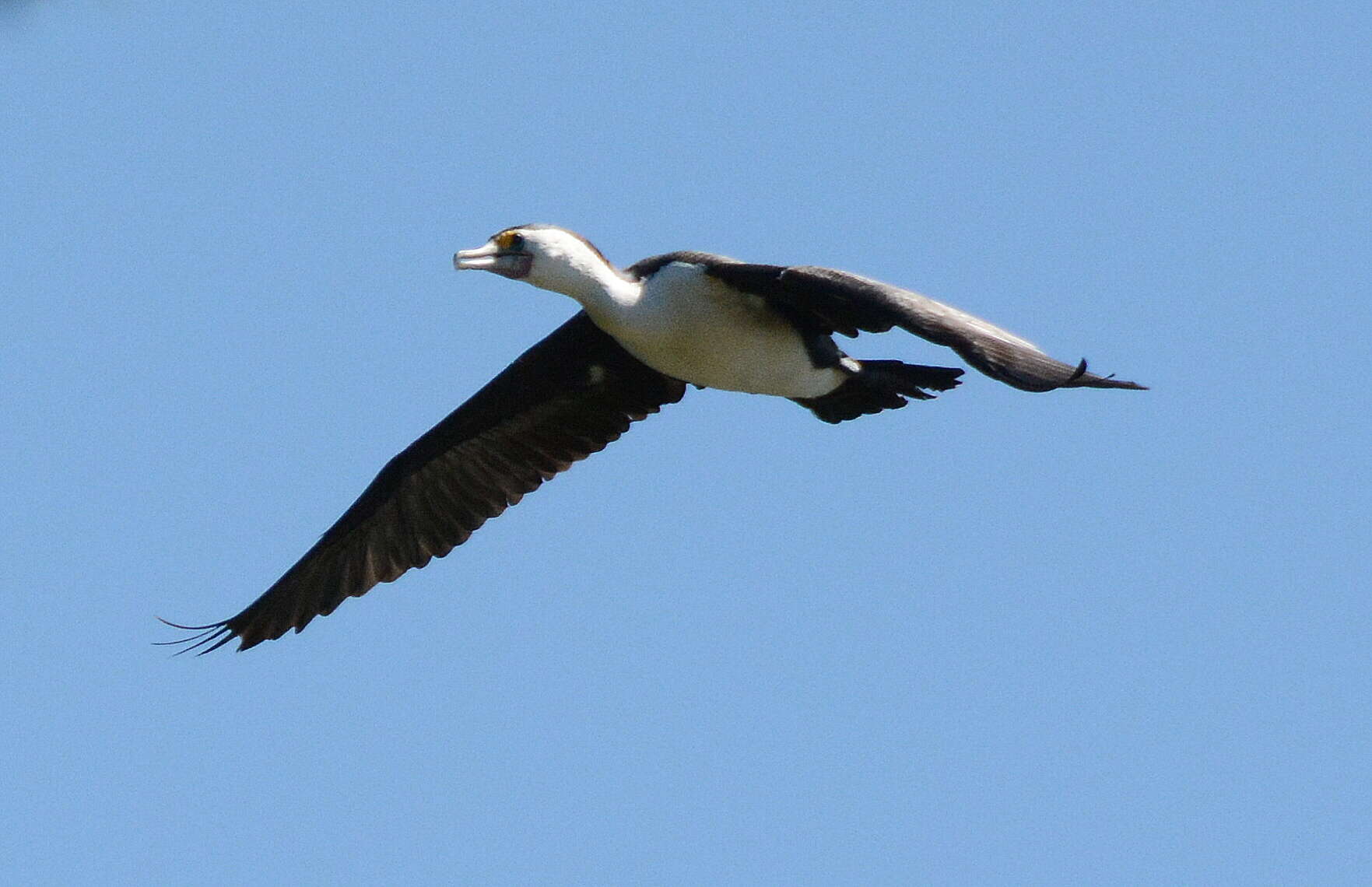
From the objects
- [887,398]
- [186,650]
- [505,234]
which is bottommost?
[186,650]

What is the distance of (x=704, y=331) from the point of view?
1114cm

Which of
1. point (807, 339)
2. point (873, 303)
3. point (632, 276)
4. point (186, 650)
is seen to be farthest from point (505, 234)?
point (186, 650)

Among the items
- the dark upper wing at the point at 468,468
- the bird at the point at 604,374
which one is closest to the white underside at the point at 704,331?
the bird at the point at 604,374

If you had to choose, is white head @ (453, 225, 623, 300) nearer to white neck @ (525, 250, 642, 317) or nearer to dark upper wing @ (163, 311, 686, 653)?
white neck @ (525, 250, 642, 317)

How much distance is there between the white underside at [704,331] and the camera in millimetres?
11133

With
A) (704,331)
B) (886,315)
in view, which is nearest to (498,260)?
(704,331)

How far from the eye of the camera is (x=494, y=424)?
1272 centimetres

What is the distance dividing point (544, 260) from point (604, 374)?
60.1 inches

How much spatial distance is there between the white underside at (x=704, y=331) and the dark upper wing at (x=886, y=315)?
0.35 feet

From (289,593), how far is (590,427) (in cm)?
205

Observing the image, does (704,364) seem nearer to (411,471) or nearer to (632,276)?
(632,276)

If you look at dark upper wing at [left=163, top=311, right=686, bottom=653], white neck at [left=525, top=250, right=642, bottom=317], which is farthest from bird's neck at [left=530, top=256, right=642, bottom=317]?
dark upper wing at [left=163, top=311, right=686, bottom=653]

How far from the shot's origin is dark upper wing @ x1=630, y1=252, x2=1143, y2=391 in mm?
8969

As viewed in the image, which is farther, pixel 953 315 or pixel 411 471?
pixel 411 471
